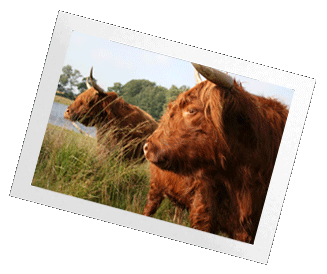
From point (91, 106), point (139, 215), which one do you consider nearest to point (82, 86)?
point (91, 106)

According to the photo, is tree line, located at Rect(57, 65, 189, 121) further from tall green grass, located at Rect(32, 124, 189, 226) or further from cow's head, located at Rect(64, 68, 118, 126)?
tall green grass, located at Rect(32, 124, 189, 226)

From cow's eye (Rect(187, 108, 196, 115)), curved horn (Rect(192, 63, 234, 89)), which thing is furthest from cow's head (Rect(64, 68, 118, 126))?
curved horn (Rect(192, 63, 234, 89))

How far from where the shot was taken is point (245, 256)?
133 inches

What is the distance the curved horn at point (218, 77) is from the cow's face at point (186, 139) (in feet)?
0.23

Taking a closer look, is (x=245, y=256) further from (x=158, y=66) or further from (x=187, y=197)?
(x=158, y=66)

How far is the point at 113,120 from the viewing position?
3559 mm

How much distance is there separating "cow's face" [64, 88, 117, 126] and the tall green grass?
0.18 m

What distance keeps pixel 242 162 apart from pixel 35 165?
2.19 metres

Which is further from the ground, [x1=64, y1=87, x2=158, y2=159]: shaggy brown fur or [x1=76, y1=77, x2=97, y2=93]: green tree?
[x1=76, y1=77, x2=97, y2=93]: green tree

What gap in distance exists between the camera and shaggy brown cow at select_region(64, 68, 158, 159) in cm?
341

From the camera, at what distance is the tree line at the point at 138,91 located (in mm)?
3369

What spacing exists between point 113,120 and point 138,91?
0.44m

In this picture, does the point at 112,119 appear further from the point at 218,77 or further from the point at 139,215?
A: the point at 218,77

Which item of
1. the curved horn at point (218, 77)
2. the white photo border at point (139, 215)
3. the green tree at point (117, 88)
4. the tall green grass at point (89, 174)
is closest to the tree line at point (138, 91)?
the green tree at point (117, 88)
